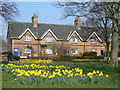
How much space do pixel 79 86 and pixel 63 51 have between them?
108ft

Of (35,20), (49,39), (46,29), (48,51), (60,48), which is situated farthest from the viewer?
(46,29)

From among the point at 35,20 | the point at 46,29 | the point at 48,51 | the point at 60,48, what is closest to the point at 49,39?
the point at 48,51

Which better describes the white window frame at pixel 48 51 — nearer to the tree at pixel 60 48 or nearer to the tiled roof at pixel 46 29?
the tree at pixel 60 48

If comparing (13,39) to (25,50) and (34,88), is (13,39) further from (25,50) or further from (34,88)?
(34,88)

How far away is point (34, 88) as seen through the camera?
7352 millimetres

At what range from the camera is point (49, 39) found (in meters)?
44.0

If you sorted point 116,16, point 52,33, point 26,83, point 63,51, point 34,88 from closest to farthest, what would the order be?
1. point 34,88
2. point 26,83
3. point 116,16
4. point 63,51
5. point 52,33

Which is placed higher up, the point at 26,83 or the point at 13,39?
the point at 13,39

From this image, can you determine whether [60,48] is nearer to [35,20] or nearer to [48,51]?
[48,51]

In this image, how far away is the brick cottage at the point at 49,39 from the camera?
4175 centimetres

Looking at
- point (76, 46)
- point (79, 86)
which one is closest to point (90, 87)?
point (79, 86)

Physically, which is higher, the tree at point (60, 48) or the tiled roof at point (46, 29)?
the tiled roof at point (46, 29)

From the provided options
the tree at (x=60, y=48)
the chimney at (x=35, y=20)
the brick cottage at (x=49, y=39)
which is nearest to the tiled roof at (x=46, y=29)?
the brick cottage at (x=49, y=39)

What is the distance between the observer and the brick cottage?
41.8 meters
